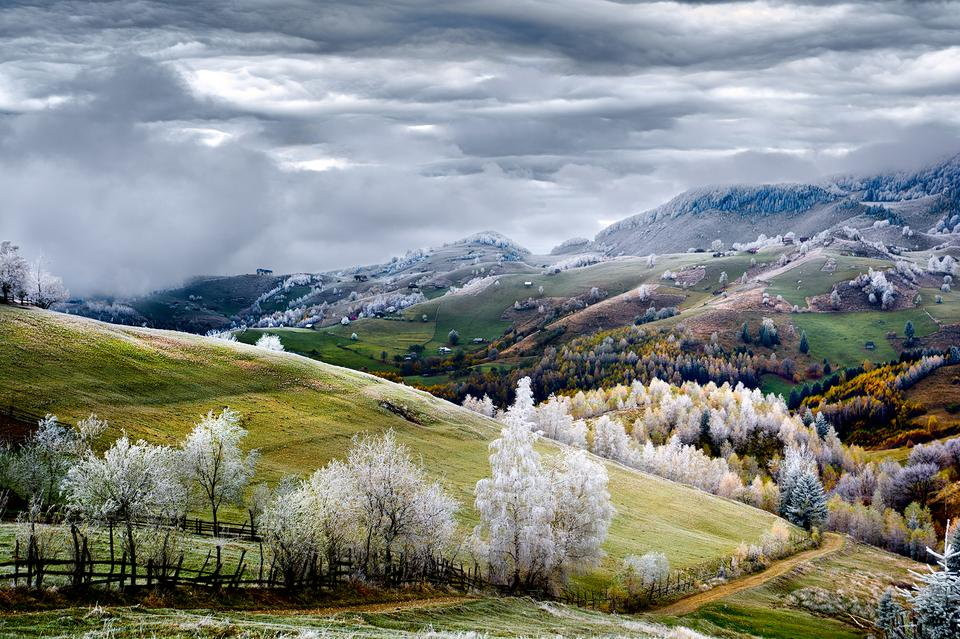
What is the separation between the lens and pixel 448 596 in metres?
55.6

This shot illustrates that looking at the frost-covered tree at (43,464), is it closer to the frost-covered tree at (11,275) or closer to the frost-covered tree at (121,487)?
the frost-covered tree at (121,487)

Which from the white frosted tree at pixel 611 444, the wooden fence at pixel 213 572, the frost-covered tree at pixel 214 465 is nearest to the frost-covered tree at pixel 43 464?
the frost-covered tree at pixel 214 465

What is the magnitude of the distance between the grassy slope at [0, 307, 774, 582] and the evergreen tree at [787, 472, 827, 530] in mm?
10649

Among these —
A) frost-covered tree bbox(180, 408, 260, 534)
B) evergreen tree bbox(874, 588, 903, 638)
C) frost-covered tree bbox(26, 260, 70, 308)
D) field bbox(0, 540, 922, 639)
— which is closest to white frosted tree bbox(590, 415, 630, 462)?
field bbox(0, 540, 922, 639)

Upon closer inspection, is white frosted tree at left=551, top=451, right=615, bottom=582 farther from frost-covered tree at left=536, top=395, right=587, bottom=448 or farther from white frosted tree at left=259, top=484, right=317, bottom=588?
frost-covered tree at left=536, top=395, right=587, bottom=448

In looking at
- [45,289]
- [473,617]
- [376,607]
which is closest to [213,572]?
[376,607]

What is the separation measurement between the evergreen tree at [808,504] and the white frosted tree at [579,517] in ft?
313

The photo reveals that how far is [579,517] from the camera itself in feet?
219

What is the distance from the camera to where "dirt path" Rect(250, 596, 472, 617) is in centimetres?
4178

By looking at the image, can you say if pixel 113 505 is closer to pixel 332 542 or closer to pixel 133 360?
pixel 332 542

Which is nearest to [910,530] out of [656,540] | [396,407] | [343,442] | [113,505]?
[656,540]

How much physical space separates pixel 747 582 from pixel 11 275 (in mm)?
137998

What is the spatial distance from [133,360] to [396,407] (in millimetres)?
46208

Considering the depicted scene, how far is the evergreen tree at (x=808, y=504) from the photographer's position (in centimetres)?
14088
